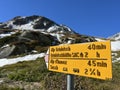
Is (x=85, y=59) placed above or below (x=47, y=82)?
above

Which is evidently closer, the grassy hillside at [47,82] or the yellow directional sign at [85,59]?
the yellow directional sign at [85,59]

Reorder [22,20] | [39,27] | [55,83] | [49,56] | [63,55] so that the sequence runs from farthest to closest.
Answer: [22,20] → [39,27] → [55,83] → [49,56] → [63,55]

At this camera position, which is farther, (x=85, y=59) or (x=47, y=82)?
(x=47, y=82)

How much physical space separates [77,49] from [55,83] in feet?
17.8

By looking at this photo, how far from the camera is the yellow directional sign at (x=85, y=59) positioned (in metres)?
6.18

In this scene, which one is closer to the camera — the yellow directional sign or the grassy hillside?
the yellow directional sign

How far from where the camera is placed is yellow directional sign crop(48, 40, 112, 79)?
6.18 m

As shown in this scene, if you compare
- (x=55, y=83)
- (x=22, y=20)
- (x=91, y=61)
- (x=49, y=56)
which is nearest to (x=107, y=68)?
(x=91, y=61)

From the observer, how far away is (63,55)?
802cm

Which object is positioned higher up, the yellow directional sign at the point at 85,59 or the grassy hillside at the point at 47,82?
the yellow directional sign at the point at 85,59

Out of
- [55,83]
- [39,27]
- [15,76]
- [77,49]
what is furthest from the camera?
[39,27]

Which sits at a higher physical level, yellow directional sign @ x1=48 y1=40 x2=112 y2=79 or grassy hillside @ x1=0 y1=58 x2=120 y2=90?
yellow directional sign @ x1=48 y1=40 x2=112 y2=79

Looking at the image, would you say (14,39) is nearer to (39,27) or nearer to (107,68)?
(107,68)

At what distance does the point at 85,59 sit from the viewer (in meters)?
6.88
